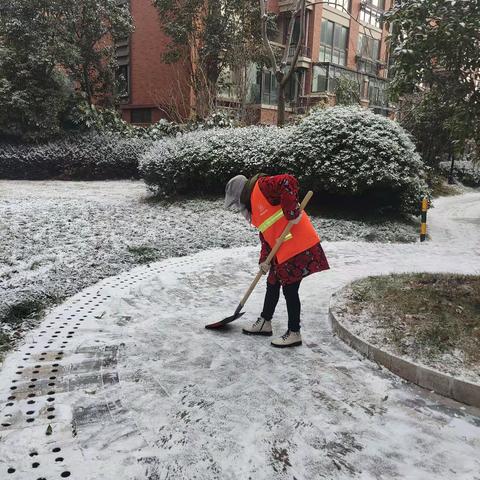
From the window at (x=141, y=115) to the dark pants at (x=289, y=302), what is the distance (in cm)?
2167

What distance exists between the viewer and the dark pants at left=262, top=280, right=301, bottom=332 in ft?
12.2

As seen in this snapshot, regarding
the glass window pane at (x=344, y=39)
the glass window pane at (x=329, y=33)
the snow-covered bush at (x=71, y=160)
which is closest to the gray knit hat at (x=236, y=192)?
the snow-covered bush at (x=71, y=160)

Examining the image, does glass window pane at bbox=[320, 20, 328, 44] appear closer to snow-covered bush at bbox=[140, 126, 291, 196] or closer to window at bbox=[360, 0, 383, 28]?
window at bbox=[360, 0, 383, 28]

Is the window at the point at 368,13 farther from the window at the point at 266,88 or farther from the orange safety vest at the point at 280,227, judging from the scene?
the orange safety vest at the point at 280,227

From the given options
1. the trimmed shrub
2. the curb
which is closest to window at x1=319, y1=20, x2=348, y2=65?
the trimmed shrub

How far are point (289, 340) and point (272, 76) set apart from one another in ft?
80.6

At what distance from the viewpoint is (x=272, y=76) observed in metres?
26.1

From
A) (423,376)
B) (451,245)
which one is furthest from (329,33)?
(423,376)

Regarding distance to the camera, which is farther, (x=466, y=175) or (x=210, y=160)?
(x=466, y=175)

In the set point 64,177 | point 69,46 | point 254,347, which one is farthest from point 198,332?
point 69,46

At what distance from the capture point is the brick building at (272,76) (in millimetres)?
22266

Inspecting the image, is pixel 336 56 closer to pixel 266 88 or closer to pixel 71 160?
pixel 266 88

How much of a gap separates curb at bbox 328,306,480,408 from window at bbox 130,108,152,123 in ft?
73.2

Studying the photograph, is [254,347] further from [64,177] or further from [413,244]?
[64,177]
